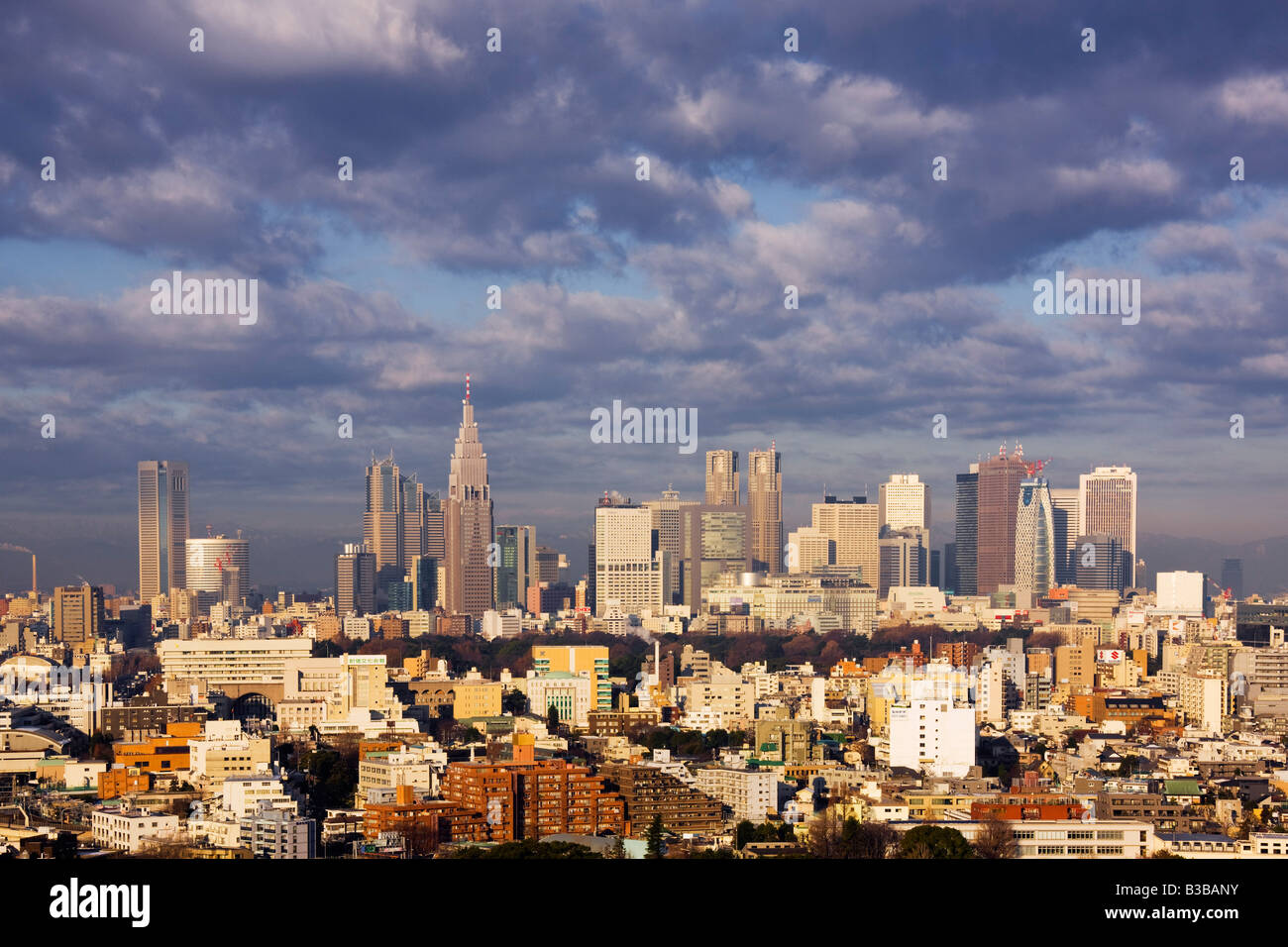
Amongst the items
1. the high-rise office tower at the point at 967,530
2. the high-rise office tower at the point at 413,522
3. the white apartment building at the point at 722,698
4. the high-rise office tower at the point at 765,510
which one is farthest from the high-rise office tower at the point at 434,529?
the white apartment building at the point at 722,698

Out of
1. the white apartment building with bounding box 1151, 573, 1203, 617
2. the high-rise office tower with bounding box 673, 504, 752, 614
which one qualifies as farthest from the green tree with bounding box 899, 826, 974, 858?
the high-rise office tower with bounding box 673, 504, 752, 614

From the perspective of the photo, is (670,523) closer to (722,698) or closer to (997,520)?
(997,520)

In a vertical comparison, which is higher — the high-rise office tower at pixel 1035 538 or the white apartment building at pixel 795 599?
the high-rise office tower at pixel 1035 538

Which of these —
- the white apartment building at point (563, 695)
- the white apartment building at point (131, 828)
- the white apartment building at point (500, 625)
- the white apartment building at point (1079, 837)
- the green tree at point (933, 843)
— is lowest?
the white apartment building at point (500, 625)

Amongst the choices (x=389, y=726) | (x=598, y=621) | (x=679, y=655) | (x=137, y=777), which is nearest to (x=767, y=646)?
(x=679, y=655)

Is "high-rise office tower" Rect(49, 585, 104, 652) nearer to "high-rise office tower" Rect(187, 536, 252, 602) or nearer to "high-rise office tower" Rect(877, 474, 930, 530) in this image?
"high-rise office tower" Rect(187, 536, 252, 602)

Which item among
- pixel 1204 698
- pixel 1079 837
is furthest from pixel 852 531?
pixel 1079 837

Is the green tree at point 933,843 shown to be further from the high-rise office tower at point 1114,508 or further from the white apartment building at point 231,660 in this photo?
the high-rise office tower at point 1114,508
